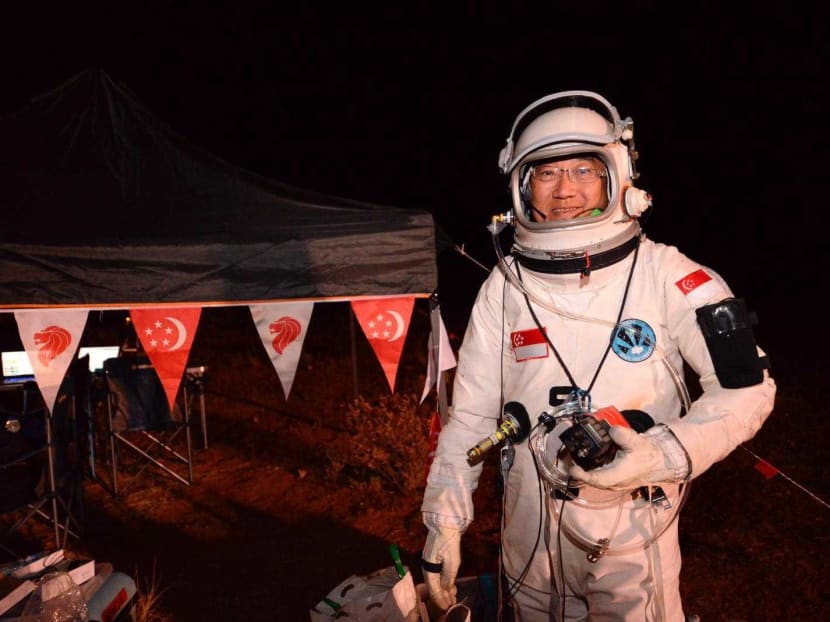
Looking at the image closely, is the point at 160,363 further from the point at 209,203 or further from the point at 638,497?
the point at 638,497

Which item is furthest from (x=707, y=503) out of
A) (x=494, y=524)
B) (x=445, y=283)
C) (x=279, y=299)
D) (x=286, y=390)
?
(x=445, y=283)

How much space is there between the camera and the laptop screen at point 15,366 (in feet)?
16.4

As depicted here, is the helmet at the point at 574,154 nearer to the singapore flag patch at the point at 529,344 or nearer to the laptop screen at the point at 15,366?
the singapore flag patch at the point at 529,344

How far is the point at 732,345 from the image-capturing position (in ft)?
5.91

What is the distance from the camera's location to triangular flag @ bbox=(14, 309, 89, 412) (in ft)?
11.9

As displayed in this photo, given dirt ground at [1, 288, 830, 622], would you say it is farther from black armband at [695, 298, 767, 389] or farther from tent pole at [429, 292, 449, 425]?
black armband at [695, 298, 767, 389]

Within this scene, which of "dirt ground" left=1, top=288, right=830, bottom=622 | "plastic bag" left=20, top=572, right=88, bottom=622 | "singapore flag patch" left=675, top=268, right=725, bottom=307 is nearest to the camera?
"singapore flag patch" left=675, top=268, right=725, bottom=307

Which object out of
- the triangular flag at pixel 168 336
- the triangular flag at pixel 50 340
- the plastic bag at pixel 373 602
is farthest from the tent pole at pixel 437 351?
the triangular flag at pixel 50 340

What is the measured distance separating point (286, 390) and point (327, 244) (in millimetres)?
1116

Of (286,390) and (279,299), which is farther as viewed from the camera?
(286,390)

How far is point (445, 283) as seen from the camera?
88.0ft

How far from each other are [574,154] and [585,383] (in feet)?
2.95

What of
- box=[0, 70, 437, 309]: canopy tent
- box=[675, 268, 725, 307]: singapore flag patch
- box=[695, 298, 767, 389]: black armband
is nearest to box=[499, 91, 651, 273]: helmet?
box=[675, 268, 725, 307]: singapore flag patch

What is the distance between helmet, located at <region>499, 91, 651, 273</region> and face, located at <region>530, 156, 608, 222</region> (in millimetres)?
37
